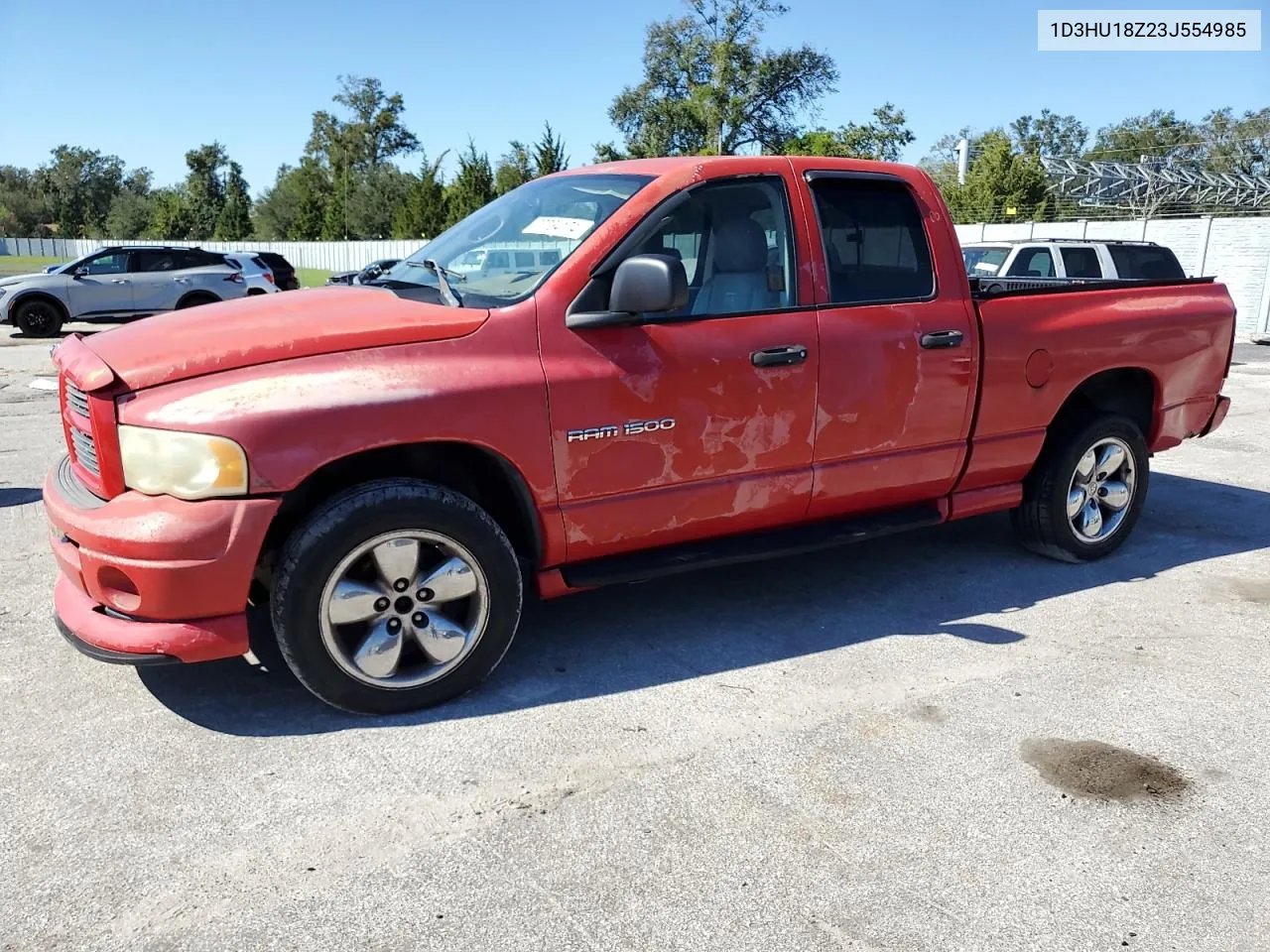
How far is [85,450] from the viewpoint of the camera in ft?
11.1

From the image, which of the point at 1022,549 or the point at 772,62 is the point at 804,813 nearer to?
the point at 1022,549

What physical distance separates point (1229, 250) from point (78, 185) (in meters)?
103

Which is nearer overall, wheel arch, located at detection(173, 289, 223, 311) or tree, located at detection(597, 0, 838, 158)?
wheel arch, located at detection(173, 289, 223, 311)

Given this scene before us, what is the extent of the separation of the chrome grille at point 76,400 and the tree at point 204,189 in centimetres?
7323

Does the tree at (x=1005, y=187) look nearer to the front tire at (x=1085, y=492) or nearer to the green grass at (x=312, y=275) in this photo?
the green grass at (x=312, y=275)

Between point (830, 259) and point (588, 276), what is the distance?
113 centimetres

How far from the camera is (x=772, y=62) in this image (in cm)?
5628

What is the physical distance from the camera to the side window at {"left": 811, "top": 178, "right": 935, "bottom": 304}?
13.7 feet

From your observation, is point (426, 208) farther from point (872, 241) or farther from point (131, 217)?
point (131, 217)

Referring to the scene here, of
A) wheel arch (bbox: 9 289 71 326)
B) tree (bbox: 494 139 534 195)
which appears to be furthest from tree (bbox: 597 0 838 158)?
wheel arch (bbox: 9 289 71 326)

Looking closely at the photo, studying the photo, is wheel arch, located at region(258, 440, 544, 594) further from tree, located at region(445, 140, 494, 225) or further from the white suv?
tree, located at region(445, 140, 494, 225)

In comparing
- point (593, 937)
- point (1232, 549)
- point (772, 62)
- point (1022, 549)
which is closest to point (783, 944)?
point (593, 937)

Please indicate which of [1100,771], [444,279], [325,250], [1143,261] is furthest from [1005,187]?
[1100,771]

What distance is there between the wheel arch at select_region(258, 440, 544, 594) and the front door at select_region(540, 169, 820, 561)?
173 millimetres
